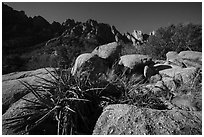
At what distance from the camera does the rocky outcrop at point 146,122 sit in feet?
7.49

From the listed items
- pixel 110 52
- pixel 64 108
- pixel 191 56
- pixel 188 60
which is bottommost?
pixel 188 60

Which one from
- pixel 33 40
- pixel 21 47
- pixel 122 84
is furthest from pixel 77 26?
pixel 122 84

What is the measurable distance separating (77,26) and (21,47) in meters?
13.6

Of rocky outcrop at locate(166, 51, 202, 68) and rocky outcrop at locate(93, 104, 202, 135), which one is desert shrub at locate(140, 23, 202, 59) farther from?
rocky outcrop at locate(93, 104, 202, 135)

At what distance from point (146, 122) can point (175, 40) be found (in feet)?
38.7

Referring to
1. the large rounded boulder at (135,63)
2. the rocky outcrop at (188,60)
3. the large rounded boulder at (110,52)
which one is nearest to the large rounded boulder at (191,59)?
the rocky outcrop at (188,60)

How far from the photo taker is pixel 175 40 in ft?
42.8

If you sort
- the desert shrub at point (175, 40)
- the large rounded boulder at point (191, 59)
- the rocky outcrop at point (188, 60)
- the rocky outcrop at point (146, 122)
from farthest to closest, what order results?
the desert shrub at point (175, 40)
the large rounded boulder at point (191, 59)
the rocky outcrop at point (188, 60)
the rocky outcrop at point (146, 122)

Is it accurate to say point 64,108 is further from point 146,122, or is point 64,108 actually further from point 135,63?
point 135,63

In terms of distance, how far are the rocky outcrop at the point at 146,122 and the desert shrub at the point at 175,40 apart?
1052 centimetres

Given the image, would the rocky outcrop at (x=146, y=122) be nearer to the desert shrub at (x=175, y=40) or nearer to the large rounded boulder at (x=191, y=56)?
the large rounded boulder at (x=191, y=56)

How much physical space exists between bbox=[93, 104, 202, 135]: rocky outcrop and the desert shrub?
1052 centimetres

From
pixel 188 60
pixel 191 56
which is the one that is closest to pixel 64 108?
pixel 188 60

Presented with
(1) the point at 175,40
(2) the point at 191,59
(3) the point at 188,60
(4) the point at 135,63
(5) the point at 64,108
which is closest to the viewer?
(5) the point at 64,108
